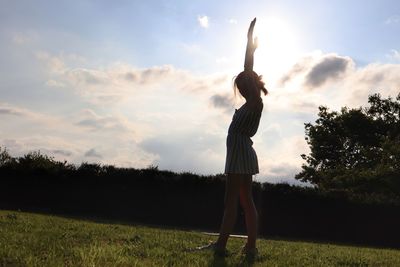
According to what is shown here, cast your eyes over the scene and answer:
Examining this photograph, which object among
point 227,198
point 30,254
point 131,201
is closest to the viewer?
point 30,254

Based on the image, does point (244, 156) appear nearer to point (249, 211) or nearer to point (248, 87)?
point (249, 211)

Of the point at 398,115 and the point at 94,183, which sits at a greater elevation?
the point at 398,115

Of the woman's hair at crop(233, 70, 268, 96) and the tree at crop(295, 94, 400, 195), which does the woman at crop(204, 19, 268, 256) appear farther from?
the tree at crop(295, 94, 400, 195)

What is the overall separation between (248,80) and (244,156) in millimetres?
970

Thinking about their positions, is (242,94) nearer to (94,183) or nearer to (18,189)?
(94,183)

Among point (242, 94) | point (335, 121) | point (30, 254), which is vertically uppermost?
point (335, 121)

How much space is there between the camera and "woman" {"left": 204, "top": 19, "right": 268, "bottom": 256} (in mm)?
6285

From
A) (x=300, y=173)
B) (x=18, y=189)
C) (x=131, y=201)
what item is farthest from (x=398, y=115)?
(x=18, y=189)

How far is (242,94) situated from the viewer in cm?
664

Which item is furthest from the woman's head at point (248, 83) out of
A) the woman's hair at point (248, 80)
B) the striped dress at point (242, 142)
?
the striped dress at point (242, 142)

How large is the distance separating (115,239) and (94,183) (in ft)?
65.3

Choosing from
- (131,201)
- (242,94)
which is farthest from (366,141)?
(242,94)

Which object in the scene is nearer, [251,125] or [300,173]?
[251,125]

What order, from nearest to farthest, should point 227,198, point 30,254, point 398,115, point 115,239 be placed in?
point 30,254
point 227,198
point 115,239
point 398,115
